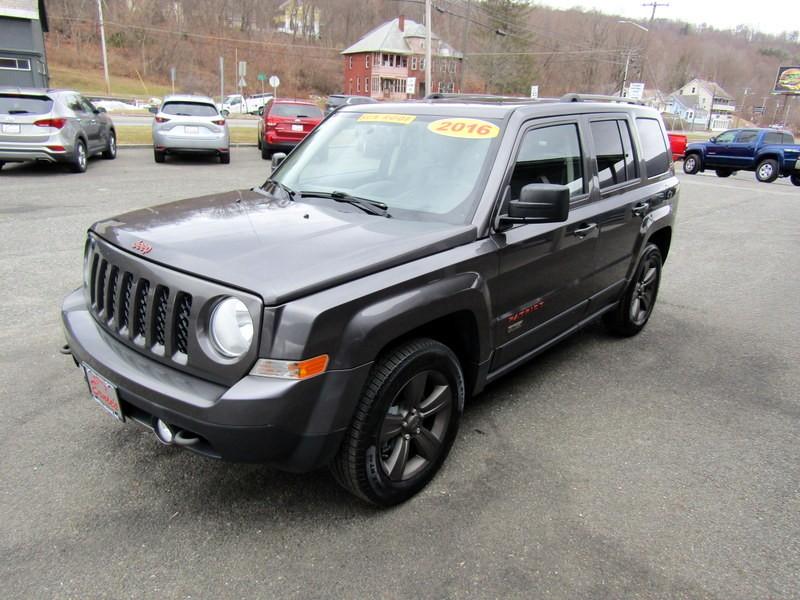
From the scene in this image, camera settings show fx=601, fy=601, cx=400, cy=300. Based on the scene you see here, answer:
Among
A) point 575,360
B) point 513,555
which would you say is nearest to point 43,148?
point 575,360

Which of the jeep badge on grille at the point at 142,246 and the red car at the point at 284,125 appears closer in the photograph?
the jeep badge on grille at the point at 142,246

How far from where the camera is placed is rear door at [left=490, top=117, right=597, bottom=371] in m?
3.26

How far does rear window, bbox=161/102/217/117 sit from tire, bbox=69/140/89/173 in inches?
106

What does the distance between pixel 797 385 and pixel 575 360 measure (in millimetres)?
1613

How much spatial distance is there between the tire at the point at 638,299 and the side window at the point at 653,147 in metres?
0.66

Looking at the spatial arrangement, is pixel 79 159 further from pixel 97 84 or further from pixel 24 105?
pixel 97 84

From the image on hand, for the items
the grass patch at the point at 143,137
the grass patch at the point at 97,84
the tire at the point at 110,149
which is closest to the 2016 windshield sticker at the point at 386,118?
the tire at the point at 110,149

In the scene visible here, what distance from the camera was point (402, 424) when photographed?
9.07 ft

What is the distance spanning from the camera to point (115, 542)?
253 centimetres

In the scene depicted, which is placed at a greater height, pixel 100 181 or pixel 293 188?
pixel 293 188

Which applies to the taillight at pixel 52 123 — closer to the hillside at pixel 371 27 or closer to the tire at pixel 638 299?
the tire at pixel 638 299

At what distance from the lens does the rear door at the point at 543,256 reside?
10.7 feet

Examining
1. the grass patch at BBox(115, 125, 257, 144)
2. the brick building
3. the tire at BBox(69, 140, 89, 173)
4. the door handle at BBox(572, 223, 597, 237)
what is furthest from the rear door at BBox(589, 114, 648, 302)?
the brick building

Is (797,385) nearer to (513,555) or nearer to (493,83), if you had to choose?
(513,555)
